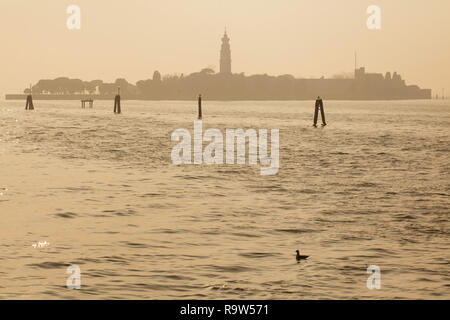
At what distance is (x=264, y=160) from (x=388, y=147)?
58.0ft

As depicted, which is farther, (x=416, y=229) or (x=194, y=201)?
(x=194, y=201)

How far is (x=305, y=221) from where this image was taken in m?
19.6

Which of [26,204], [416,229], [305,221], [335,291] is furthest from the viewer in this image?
[26,204]

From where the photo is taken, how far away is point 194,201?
23641 mm

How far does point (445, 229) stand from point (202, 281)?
26.9ft

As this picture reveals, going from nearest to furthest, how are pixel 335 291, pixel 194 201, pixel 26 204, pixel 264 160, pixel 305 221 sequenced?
1. pixel 335 291
2. pixel 305 221
3. pixel 26 204
4. pixel 194 201
5. pixel 264 160

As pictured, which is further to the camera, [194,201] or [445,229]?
[194,201]

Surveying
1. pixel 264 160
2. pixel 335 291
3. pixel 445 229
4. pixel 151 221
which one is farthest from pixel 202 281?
pixel 264 160

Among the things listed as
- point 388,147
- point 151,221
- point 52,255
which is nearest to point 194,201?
point 151,221

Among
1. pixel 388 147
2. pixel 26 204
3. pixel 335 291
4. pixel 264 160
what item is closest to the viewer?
pixel 335 291

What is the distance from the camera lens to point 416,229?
60.2ft
